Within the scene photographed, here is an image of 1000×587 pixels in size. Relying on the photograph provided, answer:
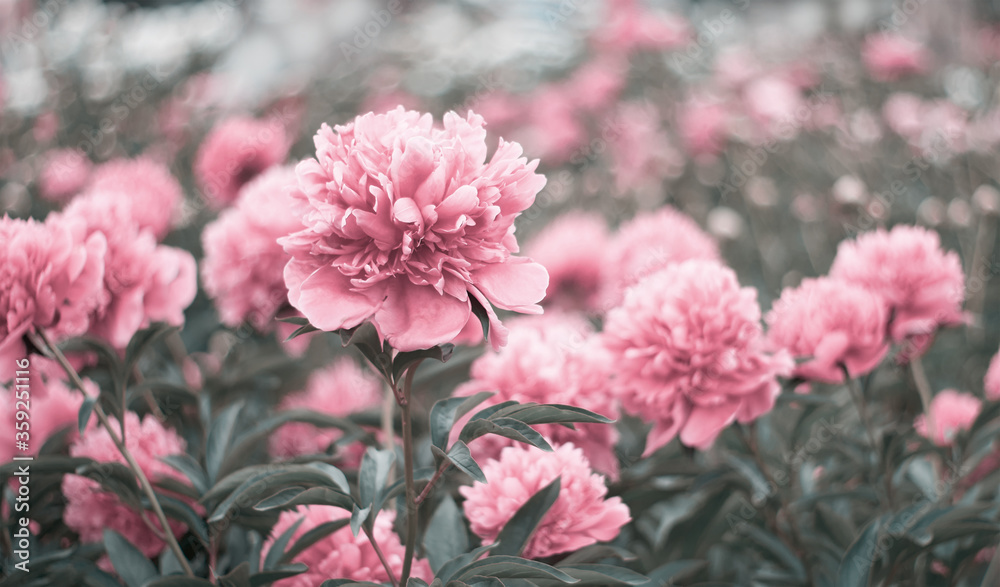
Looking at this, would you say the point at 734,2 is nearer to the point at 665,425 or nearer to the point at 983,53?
the point at 983,53

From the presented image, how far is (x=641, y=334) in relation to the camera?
0.86 metres

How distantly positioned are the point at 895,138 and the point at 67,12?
3.46 m

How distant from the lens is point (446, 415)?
0.68 meters

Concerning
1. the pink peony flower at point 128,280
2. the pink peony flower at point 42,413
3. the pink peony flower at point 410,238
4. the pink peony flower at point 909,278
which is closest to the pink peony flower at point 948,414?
the pink peony flower at point 909,278

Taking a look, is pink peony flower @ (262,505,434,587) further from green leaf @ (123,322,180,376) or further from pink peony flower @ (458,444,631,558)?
green leaf @ (123,322,180,376)

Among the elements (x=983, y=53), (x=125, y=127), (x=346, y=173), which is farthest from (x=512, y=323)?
(x=983, y=53)

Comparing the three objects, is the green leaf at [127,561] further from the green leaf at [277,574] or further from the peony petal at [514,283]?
the peony petal at [514,283]

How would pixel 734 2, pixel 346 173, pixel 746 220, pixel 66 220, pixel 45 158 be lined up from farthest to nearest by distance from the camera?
pixel 734 2
pixel 746 220
pixel 45 158
pixel 66 220
pixel 346 173

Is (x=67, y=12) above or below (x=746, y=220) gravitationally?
above

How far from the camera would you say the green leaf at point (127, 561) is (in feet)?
2.55

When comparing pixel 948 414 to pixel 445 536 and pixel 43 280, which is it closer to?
pixel 445 536

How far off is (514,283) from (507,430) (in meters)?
0.13

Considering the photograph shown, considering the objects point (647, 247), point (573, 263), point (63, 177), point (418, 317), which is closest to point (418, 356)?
point (418, 317)

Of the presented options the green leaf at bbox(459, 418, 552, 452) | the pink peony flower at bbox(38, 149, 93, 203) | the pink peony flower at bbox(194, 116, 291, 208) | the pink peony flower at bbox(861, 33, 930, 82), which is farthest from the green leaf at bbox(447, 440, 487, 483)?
the pink peony flower at bbox(861, 33, 930, 82)
